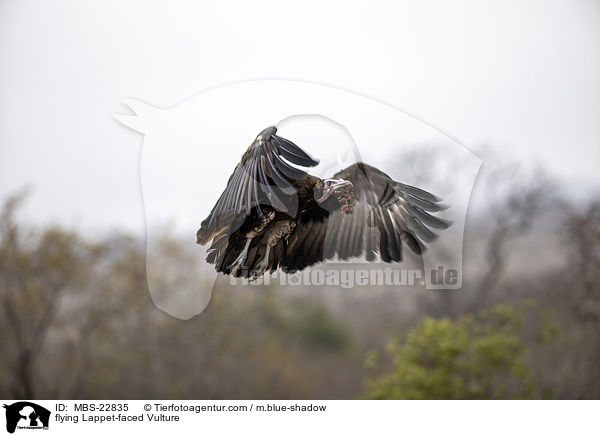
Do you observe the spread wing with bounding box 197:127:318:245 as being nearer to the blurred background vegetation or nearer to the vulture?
the vulture

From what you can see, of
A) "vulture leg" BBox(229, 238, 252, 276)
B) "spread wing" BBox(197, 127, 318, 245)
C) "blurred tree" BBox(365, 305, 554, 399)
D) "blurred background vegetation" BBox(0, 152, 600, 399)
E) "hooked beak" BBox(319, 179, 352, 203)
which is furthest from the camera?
"blurred background vegetation" BBox(0, 152, 600, 399)

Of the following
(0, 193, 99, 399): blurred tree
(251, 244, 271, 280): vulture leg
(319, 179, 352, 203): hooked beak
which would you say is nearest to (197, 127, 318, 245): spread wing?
(319, 179, 352, 203): hooked beak

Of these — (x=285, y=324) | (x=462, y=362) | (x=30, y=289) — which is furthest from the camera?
(x=285, y=324)
